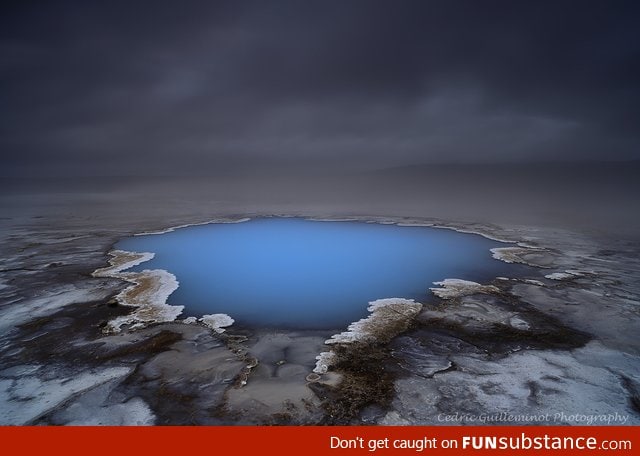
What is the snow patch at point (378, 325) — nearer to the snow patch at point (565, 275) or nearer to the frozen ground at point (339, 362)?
the frozen ground at point (339, 362)

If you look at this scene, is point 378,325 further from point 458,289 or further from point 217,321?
point 458,289

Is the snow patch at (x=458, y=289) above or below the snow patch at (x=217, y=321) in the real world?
above

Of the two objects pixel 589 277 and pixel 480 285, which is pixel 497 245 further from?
pixel 480 285

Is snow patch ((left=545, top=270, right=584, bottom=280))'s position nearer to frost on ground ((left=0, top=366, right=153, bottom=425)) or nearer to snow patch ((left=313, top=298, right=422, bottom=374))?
snow patch ((left=313, top=298, right=422, bottom=374))

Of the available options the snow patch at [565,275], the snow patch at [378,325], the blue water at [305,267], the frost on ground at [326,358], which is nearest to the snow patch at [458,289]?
the frost on ground at [326,358]

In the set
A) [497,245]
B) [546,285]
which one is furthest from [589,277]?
[497,245]

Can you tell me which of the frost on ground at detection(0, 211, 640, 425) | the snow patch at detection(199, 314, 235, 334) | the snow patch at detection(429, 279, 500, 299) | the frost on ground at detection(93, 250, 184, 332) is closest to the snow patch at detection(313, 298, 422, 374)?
the frost on ground at detection(0, 211, 640, 425)
